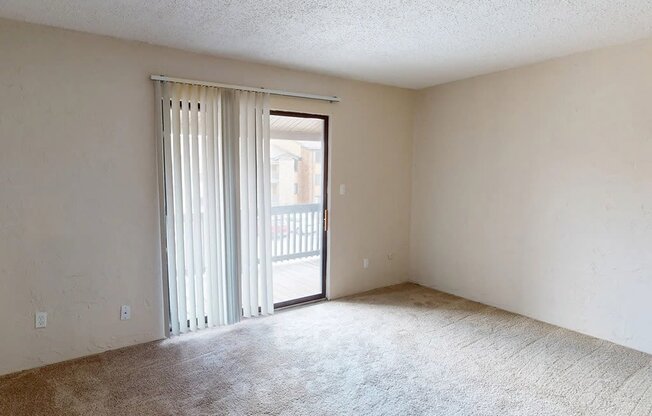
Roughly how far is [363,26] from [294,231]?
10.7ft

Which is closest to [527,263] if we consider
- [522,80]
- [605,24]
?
[522,80]

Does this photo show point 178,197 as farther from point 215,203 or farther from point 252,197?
point 252,197

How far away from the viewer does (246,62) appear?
3553 millimetres

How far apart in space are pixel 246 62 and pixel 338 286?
2.54 meters

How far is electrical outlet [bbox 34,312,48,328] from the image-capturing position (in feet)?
9.10

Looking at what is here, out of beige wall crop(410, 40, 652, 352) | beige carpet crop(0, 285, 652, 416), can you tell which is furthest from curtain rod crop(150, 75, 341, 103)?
beige carpet crop(0, 285, 652, 416)

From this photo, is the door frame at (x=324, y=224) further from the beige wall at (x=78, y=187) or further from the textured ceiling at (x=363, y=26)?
the beige wall at (x=78, y=187)

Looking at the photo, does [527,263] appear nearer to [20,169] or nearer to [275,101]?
[275,101]

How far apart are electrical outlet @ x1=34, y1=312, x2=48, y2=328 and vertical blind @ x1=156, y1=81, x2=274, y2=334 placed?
86 centimetres

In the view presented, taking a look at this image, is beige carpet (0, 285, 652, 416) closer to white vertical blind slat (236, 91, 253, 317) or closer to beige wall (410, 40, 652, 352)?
white vertical blind slat (236, 91, 253, 317)

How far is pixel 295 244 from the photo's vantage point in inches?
216

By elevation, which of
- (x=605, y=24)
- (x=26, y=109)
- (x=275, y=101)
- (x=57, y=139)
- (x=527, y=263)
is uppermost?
(x=605, y=24)

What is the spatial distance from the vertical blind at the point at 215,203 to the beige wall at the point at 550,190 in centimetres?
217

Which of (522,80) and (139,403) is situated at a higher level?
(522,80)
